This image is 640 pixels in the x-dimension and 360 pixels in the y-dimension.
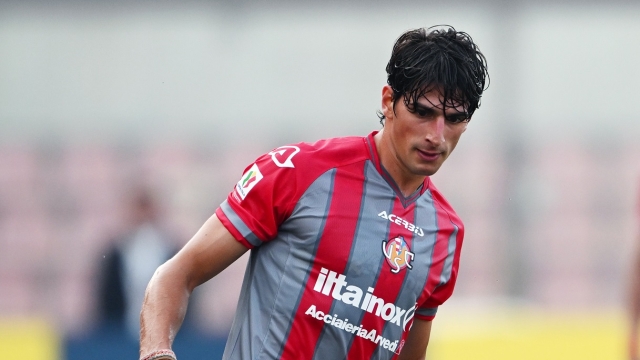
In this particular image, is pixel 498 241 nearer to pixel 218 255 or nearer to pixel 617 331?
pixel 617 331

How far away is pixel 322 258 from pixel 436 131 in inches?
20.7

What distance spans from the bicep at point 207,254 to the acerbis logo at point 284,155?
0.86ft

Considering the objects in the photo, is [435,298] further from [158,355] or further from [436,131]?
[158,355]

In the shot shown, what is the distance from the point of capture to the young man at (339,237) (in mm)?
2955

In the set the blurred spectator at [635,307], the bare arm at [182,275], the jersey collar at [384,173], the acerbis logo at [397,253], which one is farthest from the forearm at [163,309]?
the blurred spectator at [635,307]

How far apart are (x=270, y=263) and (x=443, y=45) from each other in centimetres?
88

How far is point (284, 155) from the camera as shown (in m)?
3.04

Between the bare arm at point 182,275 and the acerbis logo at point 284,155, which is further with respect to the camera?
the acerbis logo at point 284,155

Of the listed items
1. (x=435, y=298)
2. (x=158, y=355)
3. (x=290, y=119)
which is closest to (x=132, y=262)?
(x=435, y=298)

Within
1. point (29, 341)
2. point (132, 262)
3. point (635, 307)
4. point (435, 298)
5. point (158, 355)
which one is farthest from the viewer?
point (29, 341)

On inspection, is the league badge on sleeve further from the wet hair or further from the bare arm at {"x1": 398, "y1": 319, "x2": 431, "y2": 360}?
the bare arm at {"x1": 398, "y1": 319, "x2": 431, "y2": 360}

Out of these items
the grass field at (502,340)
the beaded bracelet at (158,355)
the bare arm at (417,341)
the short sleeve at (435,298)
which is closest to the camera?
the beaded bracelet at (158,355)

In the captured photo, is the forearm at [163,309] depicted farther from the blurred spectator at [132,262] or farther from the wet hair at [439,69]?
the blurred spectator at [132,262]

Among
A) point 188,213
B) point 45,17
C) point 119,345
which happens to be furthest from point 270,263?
point 45,17
